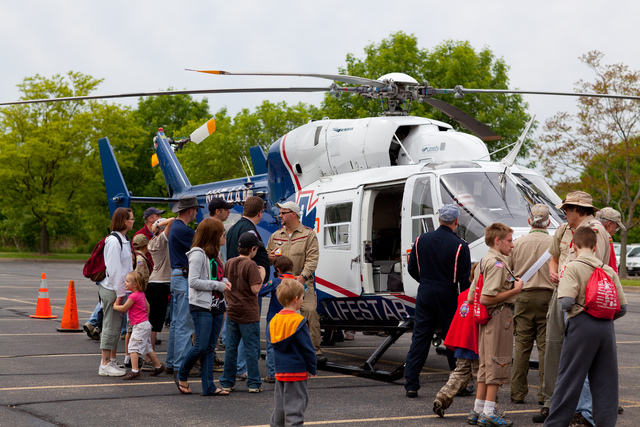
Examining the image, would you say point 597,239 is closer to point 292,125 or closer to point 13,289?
point 13,289

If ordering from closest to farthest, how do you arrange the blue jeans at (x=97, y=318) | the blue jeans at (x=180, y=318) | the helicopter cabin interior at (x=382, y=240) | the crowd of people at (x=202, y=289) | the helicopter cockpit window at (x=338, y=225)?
the crowd of people at (x=202, y=289), the blue jeans at (x=180, y=318), the helicopter cabin interior at (x=382, y=240), the helicopter cockpit window at (x=338, y=225), the blue jeans at (x=97, y=318)

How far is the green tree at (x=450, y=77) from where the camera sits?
33469mm

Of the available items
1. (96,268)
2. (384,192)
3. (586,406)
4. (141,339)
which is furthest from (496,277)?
(96,268)

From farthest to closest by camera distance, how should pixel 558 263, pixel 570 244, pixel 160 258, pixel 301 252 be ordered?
pixel 160 258, pixel 301 252, pixel 558 263, pixel 570 244

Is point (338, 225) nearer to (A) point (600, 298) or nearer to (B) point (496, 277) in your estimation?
(B) point (496, 277)

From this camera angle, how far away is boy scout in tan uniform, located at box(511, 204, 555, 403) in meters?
7.12

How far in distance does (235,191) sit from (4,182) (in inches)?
1449

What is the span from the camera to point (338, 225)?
959cm

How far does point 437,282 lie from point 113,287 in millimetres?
3655

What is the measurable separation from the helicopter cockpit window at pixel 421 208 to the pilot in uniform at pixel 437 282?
0.97 m

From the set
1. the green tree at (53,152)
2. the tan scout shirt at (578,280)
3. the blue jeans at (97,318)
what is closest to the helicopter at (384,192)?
the tan scout shirt at (578,280)

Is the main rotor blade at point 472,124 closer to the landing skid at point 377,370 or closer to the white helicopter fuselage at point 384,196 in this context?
the white helicopter fuselage at point 384,196

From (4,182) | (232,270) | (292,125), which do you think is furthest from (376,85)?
(4,182)

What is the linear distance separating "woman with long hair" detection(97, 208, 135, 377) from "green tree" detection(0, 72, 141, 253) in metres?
38.8
